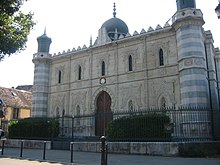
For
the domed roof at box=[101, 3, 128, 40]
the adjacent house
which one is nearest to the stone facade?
the domed roof at box=[101, 3, 128, 40]

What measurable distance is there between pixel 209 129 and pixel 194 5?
888 centimetres

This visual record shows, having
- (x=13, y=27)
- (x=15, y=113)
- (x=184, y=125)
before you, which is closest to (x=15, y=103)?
(x=15, y=113)

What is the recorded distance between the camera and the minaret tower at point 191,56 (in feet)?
54.3

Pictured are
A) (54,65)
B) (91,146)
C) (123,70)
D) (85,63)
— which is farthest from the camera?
(54,65)

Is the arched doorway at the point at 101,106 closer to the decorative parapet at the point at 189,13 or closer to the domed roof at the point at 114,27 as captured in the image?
the domed roof at the point at 114,27

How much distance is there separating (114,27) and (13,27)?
14.9 metres

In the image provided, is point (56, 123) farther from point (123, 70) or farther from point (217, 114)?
point (217, 114)

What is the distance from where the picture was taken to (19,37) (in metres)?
11.6

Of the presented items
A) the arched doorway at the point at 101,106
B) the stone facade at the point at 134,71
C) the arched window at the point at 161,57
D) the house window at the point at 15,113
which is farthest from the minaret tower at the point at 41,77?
the house window at the point at 15,113

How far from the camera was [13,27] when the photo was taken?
11477mm

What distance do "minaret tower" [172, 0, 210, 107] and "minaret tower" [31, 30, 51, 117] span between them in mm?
14081

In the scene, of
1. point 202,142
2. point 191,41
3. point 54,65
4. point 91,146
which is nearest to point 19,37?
point 91,146

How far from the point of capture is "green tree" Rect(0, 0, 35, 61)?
1028 cm

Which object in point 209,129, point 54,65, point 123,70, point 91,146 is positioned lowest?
point 91,146
